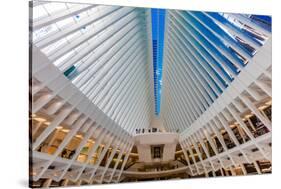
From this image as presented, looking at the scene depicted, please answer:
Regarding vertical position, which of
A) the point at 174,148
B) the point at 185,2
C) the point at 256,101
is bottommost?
the point at 174,148

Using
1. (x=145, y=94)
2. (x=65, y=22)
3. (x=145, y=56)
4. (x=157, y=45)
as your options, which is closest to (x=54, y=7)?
(x=65, y=22)

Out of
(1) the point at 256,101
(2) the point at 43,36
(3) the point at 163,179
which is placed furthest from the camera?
(1) the point at 256,101

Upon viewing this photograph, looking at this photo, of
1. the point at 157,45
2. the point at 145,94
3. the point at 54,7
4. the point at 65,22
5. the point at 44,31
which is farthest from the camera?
the point at 157,45

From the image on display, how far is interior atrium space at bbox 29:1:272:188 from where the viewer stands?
25.5 feet

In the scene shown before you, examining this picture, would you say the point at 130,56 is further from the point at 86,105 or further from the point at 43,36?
the point at 43,36

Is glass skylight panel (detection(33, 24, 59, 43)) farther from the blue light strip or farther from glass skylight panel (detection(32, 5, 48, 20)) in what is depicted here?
the blue light strip

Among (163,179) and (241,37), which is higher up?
(241,37)

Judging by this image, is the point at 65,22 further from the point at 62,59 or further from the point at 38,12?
the point at 62,59

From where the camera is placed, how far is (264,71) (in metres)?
9.62

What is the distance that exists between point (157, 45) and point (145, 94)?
1.31 meters

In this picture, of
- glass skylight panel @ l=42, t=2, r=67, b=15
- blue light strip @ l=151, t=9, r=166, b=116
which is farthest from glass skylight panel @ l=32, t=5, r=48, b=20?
blue light strip @ l=151, t=9, r=166, b=116

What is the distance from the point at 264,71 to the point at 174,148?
10.1 feet

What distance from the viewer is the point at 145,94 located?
941 centimetres
